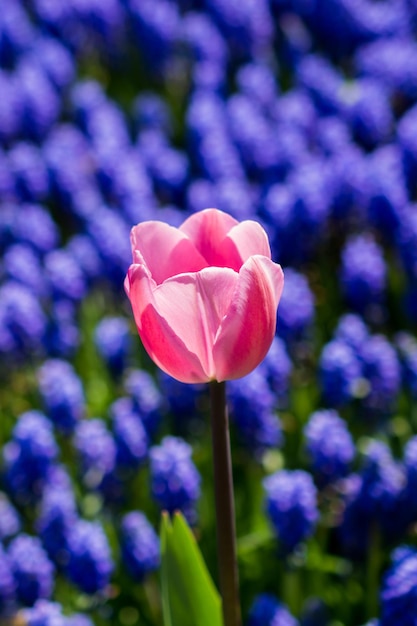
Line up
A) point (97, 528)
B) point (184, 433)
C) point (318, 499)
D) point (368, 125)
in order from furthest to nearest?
1. point (368, 125)
2. point (184, 433)
3. point (318, 499)
4. point (97, 528)

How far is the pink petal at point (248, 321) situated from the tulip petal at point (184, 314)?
0.06ft

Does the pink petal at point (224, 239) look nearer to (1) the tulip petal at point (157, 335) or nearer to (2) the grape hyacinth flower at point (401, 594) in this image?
(1) the tulip petal at point (157, 335)

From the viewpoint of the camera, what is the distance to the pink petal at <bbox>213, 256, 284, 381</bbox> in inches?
55.7

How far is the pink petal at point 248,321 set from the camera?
1.42 metres

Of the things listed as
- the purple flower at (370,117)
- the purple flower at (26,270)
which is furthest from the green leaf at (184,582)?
the purple flower at (370,117)

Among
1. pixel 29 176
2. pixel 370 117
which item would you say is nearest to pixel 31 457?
pixel 29 176

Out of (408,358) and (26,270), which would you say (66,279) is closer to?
(26,270)

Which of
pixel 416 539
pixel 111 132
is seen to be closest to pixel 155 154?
pixel 111 132

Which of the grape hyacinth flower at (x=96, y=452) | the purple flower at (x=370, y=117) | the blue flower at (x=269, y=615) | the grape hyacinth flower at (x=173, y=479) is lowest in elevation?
the blue flower at (x=269, y=615)

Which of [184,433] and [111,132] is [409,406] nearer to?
[184,433]

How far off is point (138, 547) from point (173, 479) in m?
0.16

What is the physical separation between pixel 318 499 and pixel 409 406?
0.42 metres

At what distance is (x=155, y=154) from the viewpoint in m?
3.85

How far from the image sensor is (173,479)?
2289 millimetres
